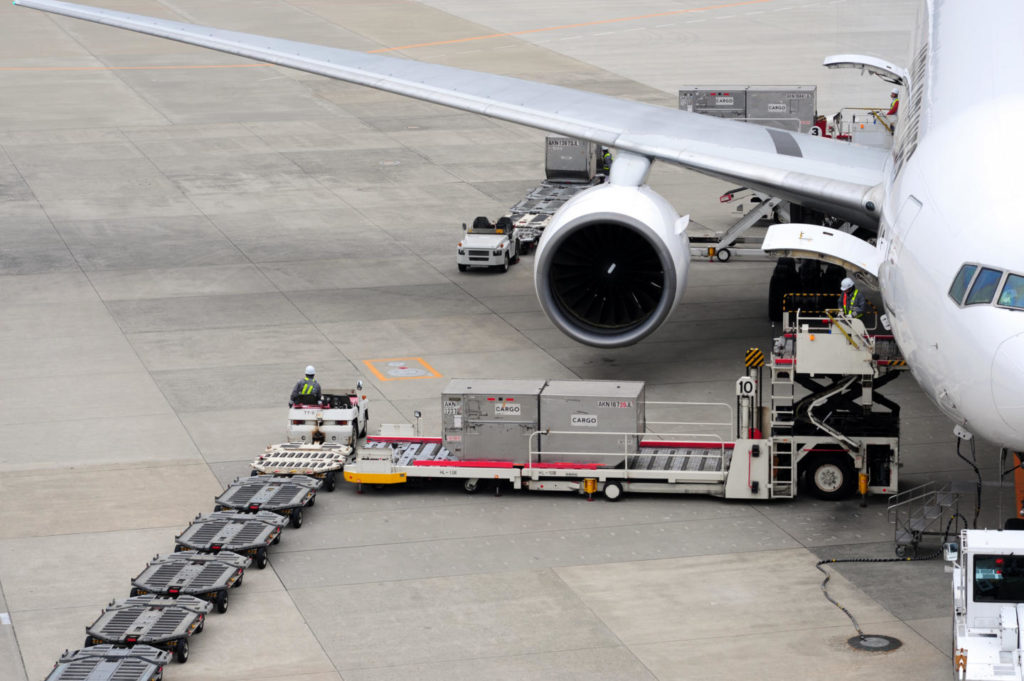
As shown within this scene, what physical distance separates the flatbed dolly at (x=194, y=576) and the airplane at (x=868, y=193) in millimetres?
7363

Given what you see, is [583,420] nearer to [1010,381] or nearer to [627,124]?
[1010,381]

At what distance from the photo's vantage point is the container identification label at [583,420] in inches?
812

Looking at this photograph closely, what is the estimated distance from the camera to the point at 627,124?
2619 centimetres

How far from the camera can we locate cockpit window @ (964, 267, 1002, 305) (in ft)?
50.2

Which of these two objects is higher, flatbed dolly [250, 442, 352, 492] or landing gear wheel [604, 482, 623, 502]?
flatbed dolly [250, 442, 352, 492]

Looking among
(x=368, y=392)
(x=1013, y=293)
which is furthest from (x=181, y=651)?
(x=368, y=392)

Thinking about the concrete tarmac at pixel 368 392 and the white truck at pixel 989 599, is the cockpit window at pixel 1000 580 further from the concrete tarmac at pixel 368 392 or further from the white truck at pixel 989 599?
the concrete tarmac at pixel 368 392


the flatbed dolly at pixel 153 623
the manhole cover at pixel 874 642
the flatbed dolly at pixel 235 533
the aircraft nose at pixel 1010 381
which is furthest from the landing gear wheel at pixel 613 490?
the aircraft nose at pixel 1010 381

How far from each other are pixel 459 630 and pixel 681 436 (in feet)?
21.4

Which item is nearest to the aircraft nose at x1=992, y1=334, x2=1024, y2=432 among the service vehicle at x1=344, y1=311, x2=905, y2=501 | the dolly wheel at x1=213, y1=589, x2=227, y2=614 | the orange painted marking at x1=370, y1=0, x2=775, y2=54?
the service vehicle at x1=344, y1=311, x2=905, y2=501

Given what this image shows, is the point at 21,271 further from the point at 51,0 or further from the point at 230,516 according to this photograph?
the point at 230,516

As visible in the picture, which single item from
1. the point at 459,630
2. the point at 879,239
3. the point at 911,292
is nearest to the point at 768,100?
the point at 879,239

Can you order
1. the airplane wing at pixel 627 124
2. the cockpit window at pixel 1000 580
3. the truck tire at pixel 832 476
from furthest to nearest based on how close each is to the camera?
1. the airplane wing at pixel 627 124
2. the truck tire at pixel 832 476
3. the cockpit window at pixel 1000 580

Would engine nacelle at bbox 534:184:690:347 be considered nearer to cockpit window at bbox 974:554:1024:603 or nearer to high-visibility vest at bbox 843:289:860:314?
high-visibility vest at bbox 843:289:860:314
